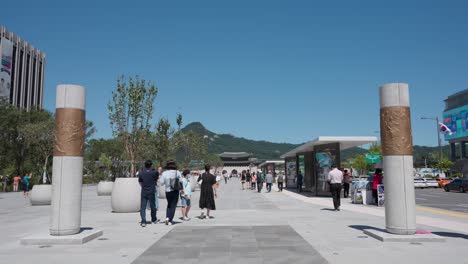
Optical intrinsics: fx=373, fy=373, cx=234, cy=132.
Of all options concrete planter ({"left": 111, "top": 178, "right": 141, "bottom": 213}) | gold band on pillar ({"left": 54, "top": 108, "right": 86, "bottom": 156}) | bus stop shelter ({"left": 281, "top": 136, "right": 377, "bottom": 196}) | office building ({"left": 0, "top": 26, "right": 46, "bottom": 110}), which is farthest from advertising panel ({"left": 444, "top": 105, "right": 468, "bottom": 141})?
gold band on pillar ({"left": 54, "top": 108, "right": 86, "bottom": 156})

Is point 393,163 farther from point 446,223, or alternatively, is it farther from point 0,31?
point 0,31

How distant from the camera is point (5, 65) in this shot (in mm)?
72062

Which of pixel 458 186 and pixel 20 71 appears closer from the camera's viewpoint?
pixel 458 186

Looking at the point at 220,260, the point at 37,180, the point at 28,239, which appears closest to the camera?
the point at 220,260

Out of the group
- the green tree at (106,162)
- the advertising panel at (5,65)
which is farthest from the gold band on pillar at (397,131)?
the advertising panel at (5,65)

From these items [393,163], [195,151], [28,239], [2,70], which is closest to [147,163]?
[28,239]

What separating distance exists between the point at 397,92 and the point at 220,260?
5563 millimetres

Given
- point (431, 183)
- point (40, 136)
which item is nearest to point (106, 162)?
point (40, 136)

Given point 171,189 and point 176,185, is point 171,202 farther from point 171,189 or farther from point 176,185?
point 176,185

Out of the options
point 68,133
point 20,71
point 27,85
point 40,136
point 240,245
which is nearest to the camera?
point 240,245

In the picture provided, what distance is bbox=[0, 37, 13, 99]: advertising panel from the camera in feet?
233

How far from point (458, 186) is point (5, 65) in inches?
3036

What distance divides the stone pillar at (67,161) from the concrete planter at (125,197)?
550cm

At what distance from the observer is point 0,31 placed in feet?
238
